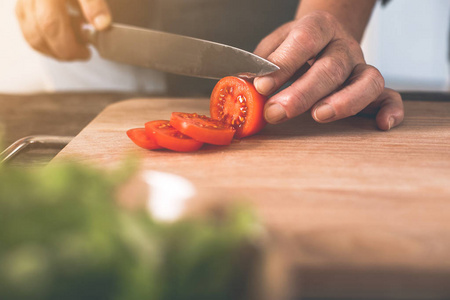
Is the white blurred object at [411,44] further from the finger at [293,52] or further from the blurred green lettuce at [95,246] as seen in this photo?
the blurred green lettuce at [95,246]

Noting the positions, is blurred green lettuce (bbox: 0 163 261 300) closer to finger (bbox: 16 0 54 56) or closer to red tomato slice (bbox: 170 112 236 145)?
red tomato slice (bbox: 170 112 236 145)

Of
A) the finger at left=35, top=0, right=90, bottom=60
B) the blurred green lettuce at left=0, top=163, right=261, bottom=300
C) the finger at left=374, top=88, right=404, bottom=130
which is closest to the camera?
the blurred green lettuce at left=0, top=163, right=261, bottom=300

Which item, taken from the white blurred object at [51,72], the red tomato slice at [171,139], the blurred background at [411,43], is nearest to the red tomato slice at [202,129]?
the red tomato slice at [171,139]

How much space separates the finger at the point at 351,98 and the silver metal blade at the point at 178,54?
0.58ft

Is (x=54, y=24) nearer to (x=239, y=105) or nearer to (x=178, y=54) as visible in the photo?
(x=178, y=54)

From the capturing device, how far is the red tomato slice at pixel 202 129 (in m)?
1.04

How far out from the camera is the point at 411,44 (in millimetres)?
6121

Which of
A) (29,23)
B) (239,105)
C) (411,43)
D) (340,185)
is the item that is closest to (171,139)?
(239,105)

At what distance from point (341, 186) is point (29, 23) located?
1.43 meters

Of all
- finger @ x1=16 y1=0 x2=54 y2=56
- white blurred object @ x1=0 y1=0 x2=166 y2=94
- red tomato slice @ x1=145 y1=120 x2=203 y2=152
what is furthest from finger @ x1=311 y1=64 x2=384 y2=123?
white blurred object @ x1=0 y1=0 x2=166 y2=94

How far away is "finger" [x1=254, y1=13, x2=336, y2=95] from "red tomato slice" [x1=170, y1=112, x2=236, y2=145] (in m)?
0.17

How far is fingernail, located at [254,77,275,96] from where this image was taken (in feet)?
3.74

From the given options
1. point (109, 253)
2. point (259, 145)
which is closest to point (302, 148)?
point (259, 145)

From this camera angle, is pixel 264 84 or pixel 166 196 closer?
pixel 166 196
